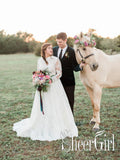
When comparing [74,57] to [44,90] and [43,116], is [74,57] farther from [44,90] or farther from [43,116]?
[43,116]

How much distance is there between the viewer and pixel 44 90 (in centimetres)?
407

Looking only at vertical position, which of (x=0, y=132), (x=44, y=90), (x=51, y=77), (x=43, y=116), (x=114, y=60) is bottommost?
(x=0, y=132)

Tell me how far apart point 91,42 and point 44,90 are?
1521mm

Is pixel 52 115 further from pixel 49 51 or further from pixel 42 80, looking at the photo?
pixel 49 51

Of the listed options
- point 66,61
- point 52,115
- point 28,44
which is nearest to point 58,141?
point 52,115

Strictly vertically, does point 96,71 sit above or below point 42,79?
above

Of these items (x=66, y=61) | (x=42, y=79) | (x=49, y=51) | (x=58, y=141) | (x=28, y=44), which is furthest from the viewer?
(x=28, y=44)

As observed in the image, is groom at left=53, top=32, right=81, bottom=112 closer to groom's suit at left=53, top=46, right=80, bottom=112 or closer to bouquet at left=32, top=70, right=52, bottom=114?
groom's suit at left=53, top=46, right=80, bottom=112

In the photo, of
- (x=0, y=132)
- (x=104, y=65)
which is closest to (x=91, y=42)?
(x=104, y=65)

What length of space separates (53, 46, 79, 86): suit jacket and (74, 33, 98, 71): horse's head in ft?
0.64

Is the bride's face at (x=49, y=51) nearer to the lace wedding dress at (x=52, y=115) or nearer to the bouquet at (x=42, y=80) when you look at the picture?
the lace wedding dress at (x=52, y=115)

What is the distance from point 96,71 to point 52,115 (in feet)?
5.14

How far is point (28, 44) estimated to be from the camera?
124 feet

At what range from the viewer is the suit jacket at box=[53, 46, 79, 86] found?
14.3 feet
